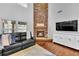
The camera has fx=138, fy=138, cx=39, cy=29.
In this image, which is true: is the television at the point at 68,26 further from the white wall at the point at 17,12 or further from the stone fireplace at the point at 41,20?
the white wall at the point at 17,12

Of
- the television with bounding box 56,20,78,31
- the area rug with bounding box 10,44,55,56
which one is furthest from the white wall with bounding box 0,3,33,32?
the television with bounding box 56,20,78,31

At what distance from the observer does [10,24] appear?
3.94 feet

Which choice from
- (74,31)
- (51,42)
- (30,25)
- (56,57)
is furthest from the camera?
(74,31)

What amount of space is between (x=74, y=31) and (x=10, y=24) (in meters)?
1.32

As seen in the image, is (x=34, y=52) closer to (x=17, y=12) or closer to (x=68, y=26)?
(x=17, y=12)

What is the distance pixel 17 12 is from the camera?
125 centimetres

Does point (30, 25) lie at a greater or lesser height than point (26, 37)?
greater

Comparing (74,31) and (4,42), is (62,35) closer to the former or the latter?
(74,31)

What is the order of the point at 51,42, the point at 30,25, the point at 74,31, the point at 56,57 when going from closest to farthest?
the point at 56,57 → the point at 30,25 → the point at 51,42 → the point at 74,31

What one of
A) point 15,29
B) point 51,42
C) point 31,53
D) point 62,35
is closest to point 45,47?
point 51,42

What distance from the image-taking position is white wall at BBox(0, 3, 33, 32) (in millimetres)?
1191

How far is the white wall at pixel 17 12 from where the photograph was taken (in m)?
1.19

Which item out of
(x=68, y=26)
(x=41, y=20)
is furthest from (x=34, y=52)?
(x=68, y=26)

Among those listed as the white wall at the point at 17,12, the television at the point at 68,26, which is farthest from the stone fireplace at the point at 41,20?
the television at the point at 68,26
